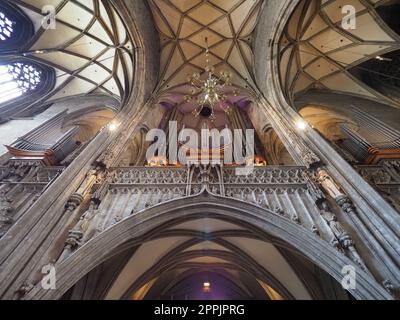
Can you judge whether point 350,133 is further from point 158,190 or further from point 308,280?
point 158,190

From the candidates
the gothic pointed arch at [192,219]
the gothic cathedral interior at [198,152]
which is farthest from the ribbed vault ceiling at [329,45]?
the gothic pointed arch at [192,219]

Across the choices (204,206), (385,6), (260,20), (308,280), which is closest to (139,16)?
(260,20)

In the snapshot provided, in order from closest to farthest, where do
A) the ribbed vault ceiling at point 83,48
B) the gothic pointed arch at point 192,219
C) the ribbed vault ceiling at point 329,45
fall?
the gothic pointed arch at point 192,219 < the ribbed vault ceiling at point 329,45 < the ribbed vault ceiling at point 83,48

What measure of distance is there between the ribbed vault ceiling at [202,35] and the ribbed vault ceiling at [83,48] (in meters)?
2.34

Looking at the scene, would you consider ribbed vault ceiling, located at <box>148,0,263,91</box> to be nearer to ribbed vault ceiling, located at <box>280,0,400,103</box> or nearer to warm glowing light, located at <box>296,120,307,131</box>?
ribbed vault ceiling, located at <box>280,0,400,103</box>

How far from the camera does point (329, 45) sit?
12.3 metres

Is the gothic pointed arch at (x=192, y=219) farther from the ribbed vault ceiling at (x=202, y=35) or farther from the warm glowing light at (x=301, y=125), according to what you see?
the ribbed vault ceiling at (x=202, y=35)

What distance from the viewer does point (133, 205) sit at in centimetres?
665

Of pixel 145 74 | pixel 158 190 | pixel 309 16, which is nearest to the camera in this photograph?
pixel 158 190

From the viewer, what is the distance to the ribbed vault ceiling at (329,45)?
11039mm

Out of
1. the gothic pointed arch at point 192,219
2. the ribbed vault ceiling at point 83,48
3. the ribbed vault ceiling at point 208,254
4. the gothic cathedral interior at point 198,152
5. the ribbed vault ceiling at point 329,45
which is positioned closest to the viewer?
the gothic pointed arch at point 192,219

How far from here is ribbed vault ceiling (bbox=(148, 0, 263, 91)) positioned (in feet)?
41.2

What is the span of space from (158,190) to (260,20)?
10.4 metres

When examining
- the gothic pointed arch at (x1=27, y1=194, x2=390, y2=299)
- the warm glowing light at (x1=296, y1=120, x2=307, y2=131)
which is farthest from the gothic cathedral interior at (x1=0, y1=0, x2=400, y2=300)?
the warm glowing light at (x1=296, y1=120, x2=307, y2=131)
